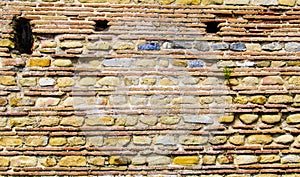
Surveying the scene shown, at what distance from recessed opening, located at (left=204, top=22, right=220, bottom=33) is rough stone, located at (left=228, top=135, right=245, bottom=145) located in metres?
1.20

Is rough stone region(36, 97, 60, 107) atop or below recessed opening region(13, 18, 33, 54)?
below

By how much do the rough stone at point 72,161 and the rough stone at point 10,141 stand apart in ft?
1.59

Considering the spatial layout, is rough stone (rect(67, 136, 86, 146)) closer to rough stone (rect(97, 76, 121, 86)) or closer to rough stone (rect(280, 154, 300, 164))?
rough stone (rect(97, 76, 121, 86))

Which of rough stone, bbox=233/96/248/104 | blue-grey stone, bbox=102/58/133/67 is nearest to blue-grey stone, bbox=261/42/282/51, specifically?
rough stone, bbox=233/96/248/104

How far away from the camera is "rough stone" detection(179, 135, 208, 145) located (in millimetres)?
3555

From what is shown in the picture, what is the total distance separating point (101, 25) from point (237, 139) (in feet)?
6.33

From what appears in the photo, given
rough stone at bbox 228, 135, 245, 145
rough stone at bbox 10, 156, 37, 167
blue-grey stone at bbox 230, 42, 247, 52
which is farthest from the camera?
blue-grey stone at bbox 230, 42, 247, 52

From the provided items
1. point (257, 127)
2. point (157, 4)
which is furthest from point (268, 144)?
point (157, 4)

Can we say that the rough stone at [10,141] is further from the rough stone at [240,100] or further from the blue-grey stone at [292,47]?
the blue-grey stone at [292,47]

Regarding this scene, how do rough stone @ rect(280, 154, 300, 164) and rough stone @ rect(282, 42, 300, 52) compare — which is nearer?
rough stone @ rect(280, 154, 300, 164)

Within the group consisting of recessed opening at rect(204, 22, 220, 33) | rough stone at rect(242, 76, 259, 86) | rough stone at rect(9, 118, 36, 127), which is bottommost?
rough stone at rect(9, 118, 36, 127)

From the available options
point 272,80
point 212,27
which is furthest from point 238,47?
point 272,80

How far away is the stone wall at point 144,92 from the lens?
3510mm

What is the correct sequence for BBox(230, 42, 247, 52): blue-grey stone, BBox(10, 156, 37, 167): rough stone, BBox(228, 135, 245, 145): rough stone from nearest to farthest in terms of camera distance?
BBox(10, 156, 37, 167): rough stone, BBox(228, 135, 245, 145): rough stone, BBox(230, 42, 247, 52): blue-grey stone
